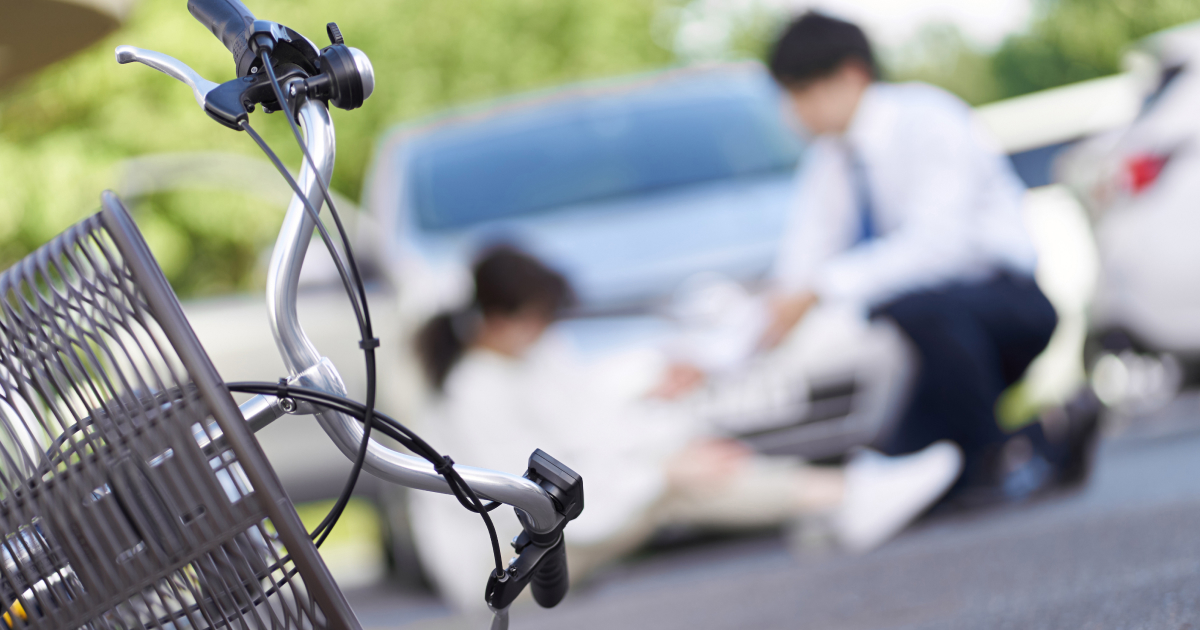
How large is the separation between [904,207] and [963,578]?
1.44 meters

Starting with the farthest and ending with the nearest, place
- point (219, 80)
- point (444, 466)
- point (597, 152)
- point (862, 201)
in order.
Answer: point (219, 80) < point (597, 152) < point (862, 201) < point (444, 466)

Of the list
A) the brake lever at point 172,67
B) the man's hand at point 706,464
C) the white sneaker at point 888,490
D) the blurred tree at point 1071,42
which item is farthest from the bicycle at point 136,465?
the blurred tree at point 1071,42

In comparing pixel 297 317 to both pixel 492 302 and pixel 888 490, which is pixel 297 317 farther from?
pixel 888 490

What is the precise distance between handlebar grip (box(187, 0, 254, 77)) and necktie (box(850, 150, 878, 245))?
2.77m

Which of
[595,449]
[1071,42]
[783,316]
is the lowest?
[1071,42]

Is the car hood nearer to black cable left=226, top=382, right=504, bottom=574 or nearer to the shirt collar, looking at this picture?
the shirt collar

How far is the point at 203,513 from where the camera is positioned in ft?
2.62

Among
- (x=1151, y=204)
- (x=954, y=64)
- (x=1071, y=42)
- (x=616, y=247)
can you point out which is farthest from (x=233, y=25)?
(x=954, y=64)

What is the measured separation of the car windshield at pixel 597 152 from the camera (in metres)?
3.61

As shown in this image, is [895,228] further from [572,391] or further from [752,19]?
[752,19]

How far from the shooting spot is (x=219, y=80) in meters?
8.41

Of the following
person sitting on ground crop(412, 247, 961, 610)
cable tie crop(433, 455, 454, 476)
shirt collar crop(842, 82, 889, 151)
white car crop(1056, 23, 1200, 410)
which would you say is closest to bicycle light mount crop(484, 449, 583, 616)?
cable tie crop(433, 455, 454, 476)

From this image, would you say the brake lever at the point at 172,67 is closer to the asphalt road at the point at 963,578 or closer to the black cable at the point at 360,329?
the black cable at the point at 360,329

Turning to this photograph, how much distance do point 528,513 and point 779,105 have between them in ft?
9.84
